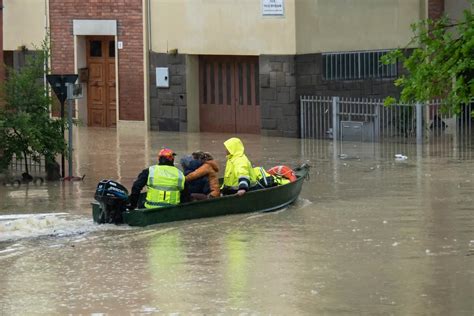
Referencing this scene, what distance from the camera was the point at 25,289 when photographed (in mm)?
16047

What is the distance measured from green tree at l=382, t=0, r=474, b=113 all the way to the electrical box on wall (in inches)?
795

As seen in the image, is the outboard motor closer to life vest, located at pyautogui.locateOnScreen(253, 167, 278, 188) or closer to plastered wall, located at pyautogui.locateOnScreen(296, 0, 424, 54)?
life vest, located at pyautogui.locateOnScreen(253, 167, 278, 188)

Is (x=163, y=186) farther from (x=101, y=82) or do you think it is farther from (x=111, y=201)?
(x=101, y=82)

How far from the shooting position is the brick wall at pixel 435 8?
1428 inches

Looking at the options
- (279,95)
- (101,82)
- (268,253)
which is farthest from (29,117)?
(101,82)

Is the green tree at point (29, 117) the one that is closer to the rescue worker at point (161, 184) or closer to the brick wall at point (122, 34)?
the rescue worker at point (161, 184)

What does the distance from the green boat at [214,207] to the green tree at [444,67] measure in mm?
5649

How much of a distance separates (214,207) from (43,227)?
266cm

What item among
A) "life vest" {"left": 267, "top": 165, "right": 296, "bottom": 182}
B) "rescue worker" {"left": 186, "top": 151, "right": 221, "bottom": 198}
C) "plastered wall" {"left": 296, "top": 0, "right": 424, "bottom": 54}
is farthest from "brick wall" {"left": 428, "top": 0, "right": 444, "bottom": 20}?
"rescue worker" {"left": 186, "top": 151, "right": 221, "bottom": 198}

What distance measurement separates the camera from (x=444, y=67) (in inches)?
581

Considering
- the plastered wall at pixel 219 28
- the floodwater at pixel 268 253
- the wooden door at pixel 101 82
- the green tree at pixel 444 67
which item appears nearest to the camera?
the green tree at pixel 444 67

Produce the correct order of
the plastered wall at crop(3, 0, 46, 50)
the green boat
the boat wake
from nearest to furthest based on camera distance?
the boat wake → the green boat → the plastered wall at crop(3, 0, 46, 50)

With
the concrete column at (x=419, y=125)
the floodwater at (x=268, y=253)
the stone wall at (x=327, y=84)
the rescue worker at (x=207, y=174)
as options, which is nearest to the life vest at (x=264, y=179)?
the floodwater at (x=268, y=253)

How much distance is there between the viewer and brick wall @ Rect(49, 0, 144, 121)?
118 ft
